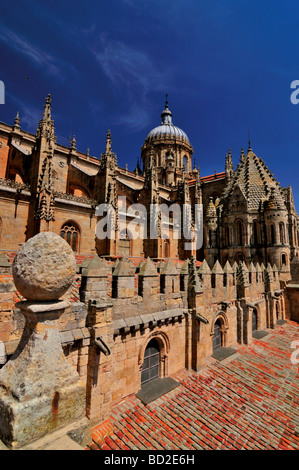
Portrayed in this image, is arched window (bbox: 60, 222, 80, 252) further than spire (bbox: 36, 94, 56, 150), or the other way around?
arched window (bbox: 60, 222, 80, 252)

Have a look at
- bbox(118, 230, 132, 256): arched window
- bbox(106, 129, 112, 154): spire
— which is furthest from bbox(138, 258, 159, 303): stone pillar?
bbox(106, 129, 112, 154): spire

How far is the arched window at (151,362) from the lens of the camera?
27.2 feet

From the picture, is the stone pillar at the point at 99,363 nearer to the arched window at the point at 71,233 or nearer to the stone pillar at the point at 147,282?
the stone pillar at the point at 147,282

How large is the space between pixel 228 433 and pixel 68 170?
83.8 feet

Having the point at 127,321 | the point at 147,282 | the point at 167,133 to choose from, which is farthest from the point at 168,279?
the point at 167,133

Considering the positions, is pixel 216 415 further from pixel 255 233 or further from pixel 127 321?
pixel 255 233

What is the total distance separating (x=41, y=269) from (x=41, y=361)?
1078 millimetres

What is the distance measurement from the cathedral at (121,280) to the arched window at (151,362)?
0.19 ft

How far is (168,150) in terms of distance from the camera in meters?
45.2

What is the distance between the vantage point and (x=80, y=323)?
618 centimetres

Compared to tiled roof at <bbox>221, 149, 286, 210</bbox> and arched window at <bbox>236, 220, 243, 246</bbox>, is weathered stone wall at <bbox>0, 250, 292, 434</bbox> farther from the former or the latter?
tiled roof at <bbox>221, 149, 286, 210</bbox>

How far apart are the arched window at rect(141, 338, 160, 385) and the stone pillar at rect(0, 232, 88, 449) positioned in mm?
5953

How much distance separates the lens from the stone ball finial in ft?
8.79
